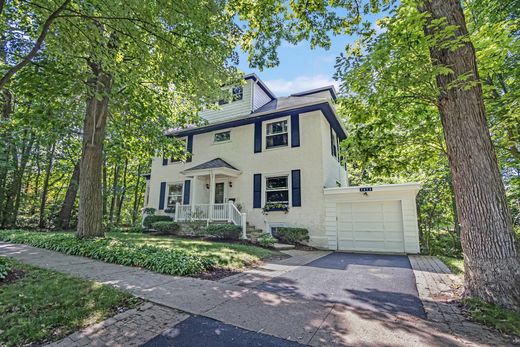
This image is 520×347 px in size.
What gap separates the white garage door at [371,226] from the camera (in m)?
8.99

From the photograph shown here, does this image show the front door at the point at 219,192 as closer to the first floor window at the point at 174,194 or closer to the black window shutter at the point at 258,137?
the first floor window at the point at 174,194

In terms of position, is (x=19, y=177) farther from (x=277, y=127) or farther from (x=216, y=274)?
(x=216, y=274)

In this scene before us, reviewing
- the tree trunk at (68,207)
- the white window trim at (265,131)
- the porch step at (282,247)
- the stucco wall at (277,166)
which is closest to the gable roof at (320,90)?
the stucco wall at (277,166)

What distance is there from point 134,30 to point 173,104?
504 cm

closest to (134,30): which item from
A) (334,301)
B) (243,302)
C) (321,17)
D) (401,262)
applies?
(321,17)

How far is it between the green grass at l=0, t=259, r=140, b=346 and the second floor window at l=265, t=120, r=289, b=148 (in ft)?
29.9

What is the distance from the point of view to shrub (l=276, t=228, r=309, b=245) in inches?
387

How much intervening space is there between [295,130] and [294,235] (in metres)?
4.66

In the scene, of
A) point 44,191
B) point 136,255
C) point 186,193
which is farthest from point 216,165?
point 44,191

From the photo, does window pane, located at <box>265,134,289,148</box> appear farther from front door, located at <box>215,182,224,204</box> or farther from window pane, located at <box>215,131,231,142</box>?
front door, located at <box>215,182,224,204</box>

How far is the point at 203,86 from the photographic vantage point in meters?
6.79

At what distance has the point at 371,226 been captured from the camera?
9398 mm

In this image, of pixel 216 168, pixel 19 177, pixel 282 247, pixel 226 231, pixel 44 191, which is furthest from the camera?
pixel 44 191

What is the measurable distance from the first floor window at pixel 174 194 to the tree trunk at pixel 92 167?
6216 millimetres
